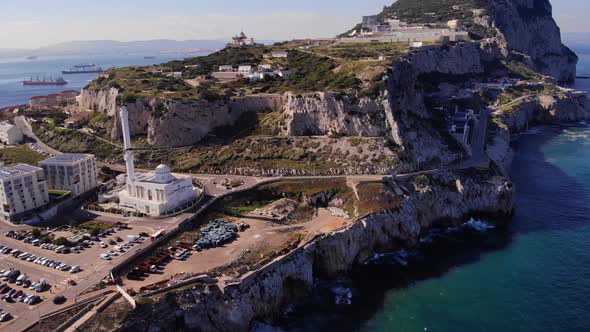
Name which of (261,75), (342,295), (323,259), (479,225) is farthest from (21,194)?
(479,225)

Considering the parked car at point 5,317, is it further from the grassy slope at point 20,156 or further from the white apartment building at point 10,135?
the white apartment building at point 10,135

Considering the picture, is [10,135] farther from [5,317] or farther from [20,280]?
[5,317]

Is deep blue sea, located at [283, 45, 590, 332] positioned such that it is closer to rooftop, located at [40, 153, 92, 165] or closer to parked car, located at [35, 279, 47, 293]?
parked car, located at [35, 279, 47, 293]

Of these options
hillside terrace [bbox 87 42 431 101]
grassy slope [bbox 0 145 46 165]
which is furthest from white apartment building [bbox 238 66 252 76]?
grassy slope [bbox 0 145 46 165]

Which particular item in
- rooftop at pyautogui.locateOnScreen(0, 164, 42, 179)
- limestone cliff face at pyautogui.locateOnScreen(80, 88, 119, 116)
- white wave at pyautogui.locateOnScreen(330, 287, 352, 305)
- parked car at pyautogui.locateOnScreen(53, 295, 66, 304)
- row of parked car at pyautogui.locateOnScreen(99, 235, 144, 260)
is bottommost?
white wave at pyautogui.locateOnScreen(330, 287, 352, 305)

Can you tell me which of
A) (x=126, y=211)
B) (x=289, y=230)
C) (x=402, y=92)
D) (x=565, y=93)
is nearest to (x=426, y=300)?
(x=289, y=230)

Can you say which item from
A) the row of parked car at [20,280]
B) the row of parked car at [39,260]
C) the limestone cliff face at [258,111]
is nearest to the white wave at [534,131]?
the limestone cliff face at [258,111]

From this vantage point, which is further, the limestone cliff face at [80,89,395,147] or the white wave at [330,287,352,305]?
the limestone cliff face at [80,89,395,147]
